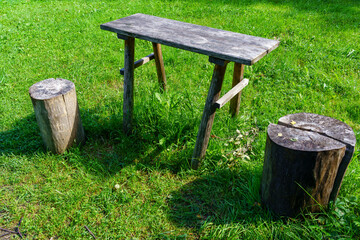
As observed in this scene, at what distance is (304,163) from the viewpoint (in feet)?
8.09

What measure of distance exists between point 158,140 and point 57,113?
1.19m

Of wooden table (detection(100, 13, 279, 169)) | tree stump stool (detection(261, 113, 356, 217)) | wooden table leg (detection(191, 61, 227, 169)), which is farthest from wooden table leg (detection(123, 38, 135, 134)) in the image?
tree stump stool (detection(261, 113, 356, 217))

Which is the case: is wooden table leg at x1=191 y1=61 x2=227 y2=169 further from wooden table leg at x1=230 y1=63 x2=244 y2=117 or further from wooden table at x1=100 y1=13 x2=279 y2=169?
wooden table leg at x1=230 y1=63 x2=244 y2=117

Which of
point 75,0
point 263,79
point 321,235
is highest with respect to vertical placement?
point 75,0

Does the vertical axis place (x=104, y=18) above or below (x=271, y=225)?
above

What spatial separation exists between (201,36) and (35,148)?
235 cm

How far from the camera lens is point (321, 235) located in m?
2.53

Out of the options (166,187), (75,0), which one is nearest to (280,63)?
(166,187)

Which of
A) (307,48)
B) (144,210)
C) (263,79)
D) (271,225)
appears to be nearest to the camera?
(271,225)

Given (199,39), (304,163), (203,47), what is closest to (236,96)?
(199,39)

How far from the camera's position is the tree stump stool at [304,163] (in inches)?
96.7

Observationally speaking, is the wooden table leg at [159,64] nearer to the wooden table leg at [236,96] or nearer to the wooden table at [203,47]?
the wooden table at [203,47]

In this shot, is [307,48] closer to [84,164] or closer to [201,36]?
[201,36]

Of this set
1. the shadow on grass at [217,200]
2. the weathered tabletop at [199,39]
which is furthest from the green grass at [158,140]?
the weathered tabletop at [199,39]
